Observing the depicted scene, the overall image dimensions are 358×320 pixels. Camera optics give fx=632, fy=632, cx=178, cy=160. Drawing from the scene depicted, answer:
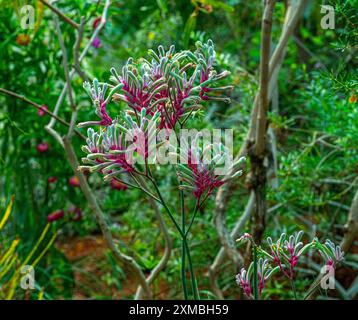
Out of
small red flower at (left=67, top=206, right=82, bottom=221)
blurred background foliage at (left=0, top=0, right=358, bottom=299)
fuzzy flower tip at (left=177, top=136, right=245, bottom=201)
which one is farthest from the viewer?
small red flower at (left=67, top=206, right=82, bottom=221)

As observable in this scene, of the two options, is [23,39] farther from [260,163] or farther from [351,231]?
[351,231]

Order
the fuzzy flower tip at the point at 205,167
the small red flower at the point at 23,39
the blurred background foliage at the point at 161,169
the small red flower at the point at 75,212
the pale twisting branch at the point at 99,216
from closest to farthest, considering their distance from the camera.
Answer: the fuzzy flower tip at the point at 205,167 → the pale twisting branch at the point at 99,216 → the blurred background foliage at the point at 161,169 → the small red flower at the point at 23,39 → the small red flower at the point at 75,212

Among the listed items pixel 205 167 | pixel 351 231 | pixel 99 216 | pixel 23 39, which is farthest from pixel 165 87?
pixel 23 39

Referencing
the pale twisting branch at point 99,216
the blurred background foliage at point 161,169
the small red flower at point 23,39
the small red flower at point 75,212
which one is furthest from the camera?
the small red flower at point 75,212

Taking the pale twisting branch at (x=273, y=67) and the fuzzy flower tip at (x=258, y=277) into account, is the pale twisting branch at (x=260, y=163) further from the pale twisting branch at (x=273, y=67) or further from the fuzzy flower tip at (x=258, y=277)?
the fuzzy flower tip at (x=258, y=277)

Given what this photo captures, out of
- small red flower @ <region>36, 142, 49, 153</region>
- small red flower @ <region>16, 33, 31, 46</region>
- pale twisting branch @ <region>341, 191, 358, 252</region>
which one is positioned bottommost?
pale twisting branch @ <region>341, 191, 358, 252</region>

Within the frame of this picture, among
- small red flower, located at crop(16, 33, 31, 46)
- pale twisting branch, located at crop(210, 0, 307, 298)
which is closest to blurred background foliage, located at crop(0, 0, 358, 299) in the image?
small red flower, located at crop(16, 33, 31, 46)

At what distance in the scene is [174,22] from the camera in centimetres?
190

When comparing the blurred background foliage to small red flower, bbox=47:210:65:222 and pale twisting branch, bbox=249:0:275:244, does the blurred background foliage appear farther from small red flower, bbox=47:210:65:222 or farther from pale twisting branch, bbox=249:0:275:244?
pale twisting branch, bbox=249:0:275:244

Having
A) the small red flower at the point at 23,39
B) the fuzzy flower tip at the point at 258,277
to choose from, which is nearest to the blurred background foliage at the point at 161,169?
the small red flower at the point at 23,39

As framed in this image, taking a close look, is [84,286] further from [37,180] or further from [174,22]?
[174,22]

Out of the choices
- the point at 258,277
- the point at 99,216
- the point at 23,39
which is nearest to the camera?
the point at 258,277
